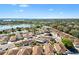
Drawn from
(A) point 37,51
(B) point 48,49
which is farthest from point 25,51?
(B) point 48,49

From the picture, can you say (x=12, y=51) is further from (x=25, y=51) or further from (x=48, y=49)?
(x=48, y=49)

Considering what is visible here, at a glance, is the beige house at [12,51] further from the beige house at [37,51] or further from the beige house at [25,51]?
the beige house at [37,51]

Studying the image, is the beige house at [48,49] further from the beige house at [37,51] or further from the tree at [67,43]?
the tree at [67,43]

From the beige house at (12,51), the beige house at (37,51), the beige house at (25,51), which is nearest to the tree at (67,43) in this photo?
the beige house at (37,51)

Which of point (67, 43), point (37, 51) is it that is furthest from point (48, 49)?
point (67, 43)

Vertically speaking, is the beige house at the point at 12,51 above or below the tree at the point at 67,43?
below

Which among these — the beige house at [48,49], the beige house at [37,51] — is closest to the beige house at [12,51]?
the beige house at [37,51]

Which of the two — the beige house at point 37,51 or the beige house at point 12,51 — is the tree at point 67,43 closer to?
the beige house at point 37,51

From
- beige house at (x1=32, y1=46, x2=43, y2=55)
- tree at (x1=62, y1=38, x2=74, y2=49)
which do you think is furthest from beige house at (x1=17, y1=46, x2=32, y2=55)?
tree at (x1=62, y1=38, x2=74, y2=49)

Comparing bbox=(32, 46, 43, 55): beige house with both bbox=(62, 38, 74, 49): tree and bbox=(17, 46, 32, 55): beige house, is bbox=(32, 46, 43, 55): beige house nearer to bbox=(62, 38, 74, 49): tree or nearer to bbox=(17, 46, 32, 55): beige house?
bbox=(17, 46, 32, 55): beige house

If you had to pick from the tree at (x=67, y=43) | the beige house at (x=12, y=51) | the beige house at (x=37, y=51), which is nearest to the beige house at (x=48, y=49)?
the beige house at (x=37, y=51)
